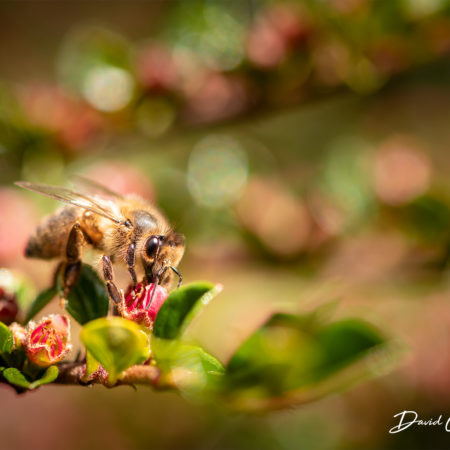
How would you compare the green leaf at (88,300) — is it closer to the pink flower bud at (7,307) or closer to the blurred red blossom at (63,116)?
the pink flower bud at (7,307)

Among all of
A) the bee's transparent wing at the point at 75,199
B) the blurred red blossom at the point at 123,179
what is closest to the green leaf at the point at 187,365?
the bee's transparent wing at the point at 75,199

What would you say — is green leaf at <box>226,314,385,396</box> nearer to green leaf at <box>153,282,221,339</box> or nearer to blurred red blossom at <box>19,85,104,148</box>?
green leaf at <box>153,282,221,339</box>

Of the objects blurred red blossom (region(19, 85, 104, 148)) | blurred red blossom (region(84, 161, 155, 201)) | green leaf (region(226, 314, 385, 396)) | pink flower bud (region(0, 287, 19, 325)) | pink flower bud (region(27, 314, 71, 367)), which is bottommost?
green leaf (region(226, 314, 385, 396))

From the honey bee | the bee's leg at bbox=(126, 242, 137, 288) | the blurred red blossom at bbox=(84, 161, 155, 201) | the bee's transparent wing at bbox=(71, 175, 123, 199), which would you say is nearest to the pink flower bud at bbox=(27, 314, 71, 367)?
the honey bee

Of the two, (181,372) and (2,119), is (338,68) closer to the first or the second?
(2,119)

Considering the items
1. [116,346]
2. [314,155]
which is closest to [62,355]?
[116,346]

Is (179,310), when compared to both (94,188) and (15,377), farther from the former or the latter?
(94,188)

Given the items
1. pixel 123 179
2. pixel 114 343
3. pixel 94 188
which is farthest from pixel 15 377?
pixel 123 179
